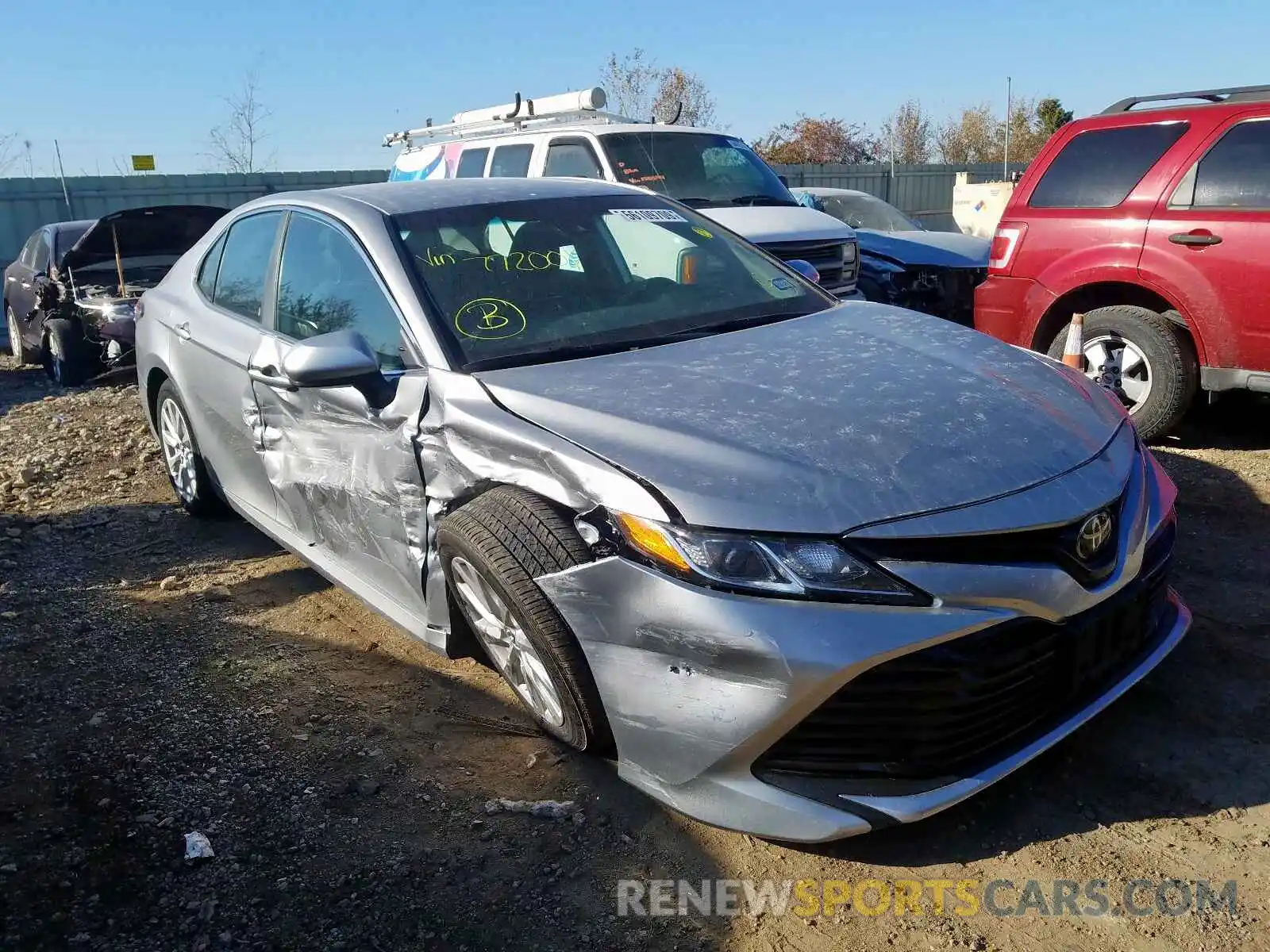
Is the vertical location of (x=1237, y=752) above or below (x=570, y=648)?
below

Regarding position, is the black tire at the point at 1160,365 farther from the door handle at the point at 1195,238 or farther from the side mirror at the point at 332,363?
the side mirror at the point at 332,363

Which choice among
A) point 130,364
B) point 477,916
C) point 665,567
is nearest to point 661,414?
point 665,567

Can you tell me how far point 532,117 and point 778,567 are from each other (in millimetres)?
9100

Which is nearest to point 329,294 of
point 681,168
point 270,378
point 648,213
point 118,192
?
point 270,378

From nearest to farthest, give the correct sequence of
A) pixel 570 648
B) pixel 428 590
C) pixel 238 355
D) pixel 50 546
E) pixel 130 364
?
1. pixel 570 648
2. pixel 428 590
3. pixel 238 355
4. pixel 50 546
5. pixel 130 364

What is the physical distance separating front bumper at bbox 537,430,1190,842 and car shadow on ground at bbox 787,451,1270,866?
0.78 ft

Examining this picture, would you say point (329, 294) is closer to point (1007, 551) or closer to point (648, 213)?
point (648, 213)

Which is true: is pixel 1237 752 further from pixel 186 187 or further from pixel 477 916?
pixel 186 187

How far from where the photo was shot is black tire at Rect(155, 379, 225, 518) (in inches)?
194

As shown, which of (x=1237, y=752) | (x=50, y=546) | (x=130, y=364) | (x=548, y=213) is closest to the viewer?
(x=1237, y=752)

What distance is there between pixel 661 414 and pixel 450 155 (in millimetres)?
8312

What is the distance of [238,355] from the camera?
4148mm

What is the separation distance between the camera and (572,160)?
29.0 feet

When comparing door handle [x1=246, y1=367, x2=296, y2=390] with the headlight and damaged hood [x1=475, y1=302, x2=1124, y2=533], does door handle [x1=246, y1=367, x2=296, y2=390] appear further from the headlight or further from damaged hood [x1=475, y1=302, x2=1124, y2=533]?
the headlight
